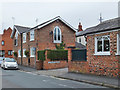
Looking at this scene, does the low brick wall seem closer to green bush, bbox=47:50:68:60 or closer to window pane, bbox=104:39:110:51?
green bush, bbox=47:50:68:60

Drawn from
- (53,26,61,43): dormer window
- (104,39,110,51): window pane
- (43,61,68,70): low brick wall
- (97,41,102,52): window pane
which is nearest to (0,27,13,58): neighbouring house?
(53,26,61,43): dormer window

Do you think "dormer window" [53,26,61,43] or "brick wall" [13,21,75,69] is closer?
"brick wall" [13,21,75,69]

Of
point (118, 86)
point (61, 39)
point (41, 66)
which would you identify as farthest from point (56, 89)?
point (61, 39)

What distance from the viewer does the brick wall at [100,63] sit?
41.0ft

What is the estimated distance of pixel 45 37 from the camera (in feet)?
82.4

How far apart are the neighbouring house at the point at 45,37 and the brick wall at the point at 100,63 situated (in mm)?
9409

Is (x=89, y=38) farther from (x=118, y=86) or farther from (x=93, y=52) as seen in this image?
(x=118, y=86)

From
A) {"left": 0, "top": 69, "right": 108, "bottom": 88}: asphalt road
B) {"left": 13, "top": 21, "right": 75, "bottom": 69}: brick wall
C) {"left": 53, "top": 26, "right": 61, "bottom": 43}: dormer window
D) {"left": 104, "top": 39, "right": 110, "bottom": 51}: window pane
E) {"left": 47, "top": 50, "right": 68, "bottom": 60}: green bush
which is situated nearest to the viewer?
{"left": 0, "top": 69, "right": 108, "bottom": 88}: asphalt road

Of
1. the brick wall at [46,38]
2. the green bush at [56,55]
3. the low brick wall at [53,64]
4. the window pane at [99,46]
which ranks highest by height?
the brick wall at [46,38]

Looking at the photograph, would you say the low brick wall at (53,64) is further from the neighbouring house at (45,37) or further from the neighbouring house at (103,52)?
the neighbouring house at (103,52)

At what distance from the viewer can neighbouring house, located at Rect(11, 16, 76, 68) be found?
24547 mm

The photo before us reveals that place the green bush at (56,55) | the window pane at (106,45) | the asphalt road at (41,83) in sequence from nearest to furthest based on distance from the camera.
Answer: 1. the asphalt road at (41,83)
2. the window pane at (106,45)
3. the green bush at (56,55)

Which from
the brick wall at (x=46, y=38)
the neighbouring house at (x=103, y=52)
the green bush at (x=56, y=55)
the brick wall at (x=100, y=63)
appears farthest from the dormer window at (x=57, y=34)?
the neighbouring house at (x=103, y=52)

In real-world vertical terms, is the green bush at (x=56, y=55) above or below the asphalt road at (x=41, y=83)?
above
